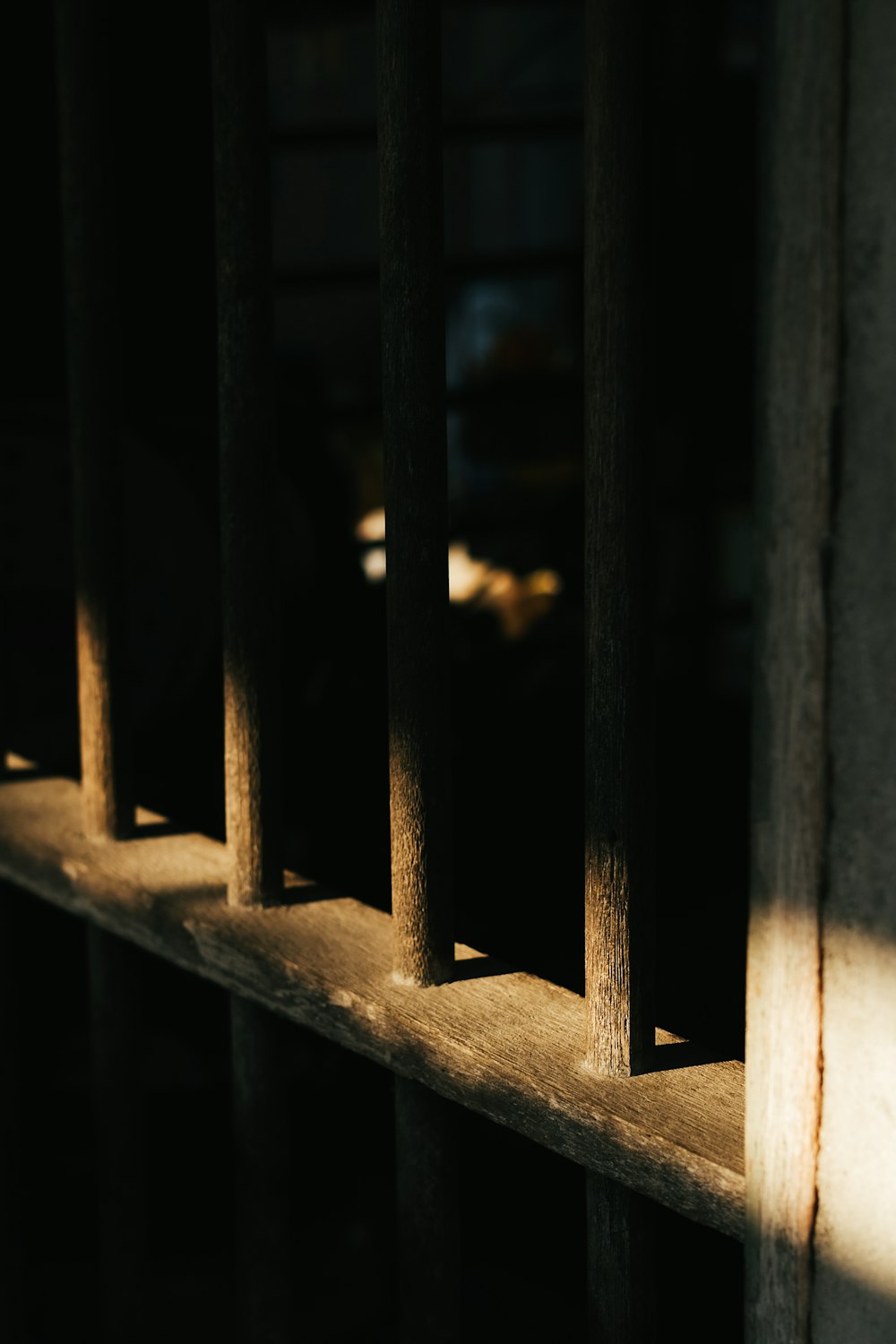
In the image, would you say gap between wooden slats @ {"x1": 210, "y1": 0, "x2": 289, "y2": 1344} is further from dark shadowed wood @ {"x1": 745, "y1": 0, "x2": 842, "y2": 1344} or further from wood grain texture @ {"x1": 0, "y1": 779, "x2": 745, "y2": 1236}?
dark shadowed wood @ {"x1": 745, "y1": 0, "x2": 842, "y2": 1344}

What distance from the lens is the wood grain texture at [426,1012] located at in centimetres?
78

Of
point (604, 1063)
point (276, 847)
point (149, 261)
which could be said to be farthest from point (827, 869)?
point (149, 261)

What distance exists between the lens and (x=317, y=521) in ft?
7.26

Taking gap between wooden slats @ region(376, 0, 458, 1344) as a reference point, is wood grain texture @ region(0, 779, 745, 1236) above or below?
below

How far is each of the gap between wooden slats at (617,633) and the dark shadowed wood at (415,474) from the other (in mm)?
118

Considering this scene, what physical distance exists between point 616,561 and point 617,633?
0.04m

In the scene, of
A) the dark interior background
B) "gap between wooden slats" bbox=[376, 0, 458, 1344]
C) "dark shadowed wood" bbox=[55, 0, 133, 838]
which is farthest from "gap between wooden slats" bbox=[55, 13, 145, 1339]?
"gap between wooden slats" bbox=[376, 0, 458, 1344]

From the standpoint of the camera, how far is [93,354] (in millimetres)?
1134

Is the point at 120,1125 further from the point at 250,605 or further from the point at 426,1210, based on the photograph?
the point at 250,605

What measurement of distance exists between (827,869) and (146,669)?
1.28m

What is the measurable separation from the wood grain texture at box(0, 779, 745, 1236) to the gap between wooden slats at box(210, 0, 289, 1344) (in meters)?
0.05

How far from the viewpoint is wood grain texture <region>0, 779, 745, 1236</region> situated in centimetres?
78

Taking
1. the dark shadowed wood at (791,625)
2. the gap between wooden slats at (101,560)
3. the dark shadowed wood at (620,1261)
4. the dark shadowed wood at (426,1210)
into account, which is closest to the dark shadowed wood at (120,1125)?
the gap between wooden slats at (101,560)

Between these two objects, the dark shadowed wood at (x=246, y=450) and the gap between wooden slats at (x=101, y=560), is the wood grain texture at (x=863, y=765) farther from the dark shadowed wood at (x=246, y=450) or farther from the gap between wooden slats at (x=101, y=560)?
the gap between wooden slats at (x=101, y=560)
